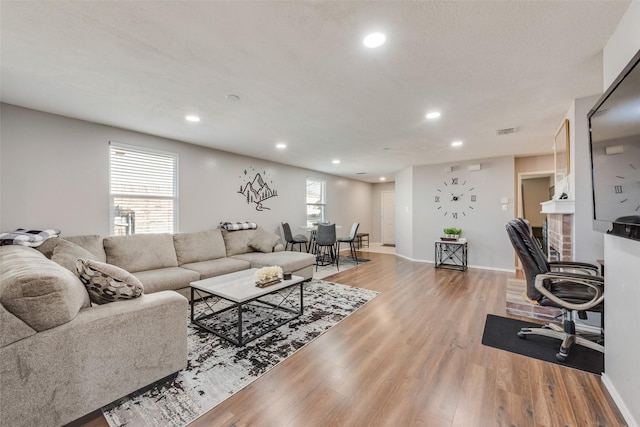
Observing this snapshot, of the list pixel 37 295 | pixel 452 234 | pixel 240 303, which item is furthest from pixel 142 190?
pixel 452 234

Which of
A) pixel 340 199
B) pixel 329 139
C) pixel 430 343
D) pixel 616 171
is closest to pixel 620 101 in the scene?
pixel 616 171

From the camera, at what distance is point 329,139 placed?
413 centimetres

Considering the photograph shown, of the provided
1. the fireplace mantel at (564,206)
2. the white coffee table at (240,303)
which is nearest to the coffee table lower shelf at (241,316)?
the white coffee table at (240,303)

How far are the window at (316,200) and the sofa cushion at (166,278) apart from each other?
154 inches

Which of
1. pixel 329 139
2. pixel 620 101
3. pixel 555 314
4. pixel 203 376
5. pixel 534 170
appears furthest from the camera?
pixel 534 170

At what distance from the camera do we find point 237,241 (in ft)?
15.4

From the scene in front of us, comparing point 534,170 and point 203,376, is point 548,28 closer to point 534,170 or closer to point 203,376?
point 203,376

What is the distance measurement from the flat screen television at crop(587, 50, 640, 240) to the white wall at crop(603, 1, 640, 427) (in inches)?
6.5

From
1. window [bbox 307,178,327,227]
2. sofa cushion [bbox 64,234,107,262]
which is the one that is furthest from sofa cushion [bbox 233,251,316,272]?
window [bbox 307,178,327,227]

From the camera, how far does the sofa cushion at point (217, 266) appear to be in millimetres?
3550

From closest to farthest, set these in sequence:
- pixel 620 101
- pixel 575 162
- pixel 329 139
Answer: pixel 620 101 < pixel 575 162 < pixel 329 139

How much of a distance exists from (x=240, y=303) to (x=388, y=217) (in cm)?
804

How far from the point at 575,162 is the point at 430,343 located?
7.78 feet

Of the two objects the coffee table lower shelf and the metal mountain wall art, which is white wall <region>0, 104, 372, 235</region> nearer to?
the metal mountain wall art
